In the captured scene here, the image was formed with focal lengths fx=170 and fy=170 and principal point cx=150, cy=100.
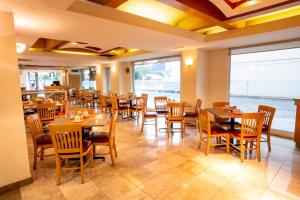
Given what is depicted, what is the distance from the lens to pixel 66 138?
2.31 m

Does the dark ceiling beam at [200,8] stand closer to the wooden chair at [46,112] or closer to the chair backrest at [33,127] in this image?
the chair backrest at [33,127]

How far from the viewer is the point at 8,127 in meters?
2.27

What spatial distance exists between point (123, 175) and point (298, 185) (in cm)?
247

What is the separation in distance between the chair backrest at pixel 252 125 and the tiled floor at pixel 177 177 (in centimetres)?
50

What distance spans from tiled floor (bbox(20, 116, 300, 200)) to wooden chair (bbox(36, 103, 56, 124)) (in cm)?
155

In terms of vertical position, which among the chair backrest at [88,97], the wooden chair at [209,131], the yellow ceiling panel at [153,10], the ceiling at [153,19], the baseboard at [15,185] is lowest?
the baseboard at [15,185]

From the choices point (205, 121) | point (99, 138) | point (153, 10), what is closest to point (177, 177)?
point (205, 121)

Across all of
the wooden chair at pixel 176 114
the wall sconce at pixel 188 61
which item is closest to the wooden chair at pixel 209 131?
the wooden chair at pixel 176 114

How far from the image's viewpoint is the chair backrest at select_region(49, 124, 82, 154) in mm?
2221

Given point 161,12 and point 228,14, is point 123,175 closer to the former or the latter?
point 161,12

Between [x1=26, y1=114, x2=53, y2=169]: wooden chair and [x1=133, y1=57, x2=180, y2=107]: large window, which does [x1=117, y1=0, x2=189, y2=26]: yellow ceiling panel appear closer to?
[x1=26, y1=114, x2=53, y2=169]: wooden chair

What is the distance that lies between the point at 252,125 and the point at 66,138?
3.09 metres

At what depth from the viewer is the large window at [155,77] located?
296 inches

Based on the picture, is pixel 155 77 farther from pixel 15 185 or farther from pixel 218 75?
pixel 15 185
